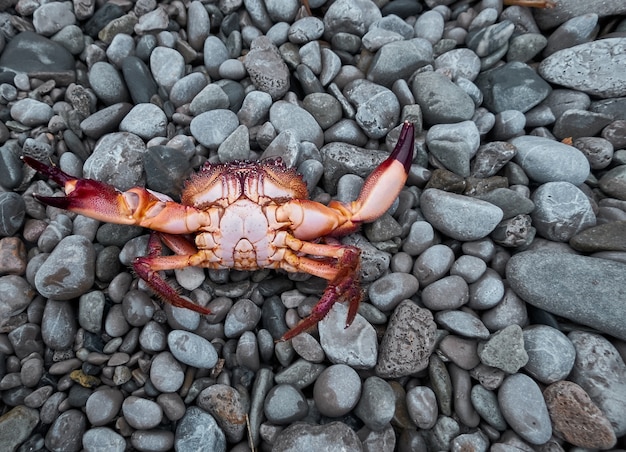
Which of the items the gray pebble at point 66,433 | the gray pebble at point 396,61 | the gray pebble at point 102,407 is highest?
the gray pebble at point 396,61

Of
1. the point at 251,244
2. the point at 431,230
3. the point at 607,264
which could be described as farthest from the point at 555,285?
the point at 251,244

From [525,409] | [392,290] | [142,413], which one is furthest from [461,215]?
[142,413]

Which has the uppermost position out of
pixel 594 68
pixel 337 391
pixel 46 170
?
pixel 594 68

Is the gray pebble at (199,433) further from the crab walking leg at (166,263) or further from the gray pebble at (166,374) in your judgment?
the crab walking leg at (166,263)

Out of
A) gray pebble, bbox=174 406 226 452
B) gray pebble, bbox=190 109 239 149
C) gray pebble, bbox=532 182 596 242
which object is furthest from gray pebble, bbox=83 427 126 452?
gray pebble, bbox=532 182 596 242

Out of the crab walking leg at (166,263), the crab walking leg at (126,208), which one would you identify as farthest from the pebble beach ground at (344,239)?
the crab walking leg at (126,208)

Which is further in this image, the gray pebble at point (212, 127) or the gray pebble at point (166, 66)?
the gray pebble at point (166, 66)

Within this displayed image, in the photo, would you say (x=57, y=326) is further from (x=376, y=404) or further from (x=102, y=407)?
(x=376, y=404)
